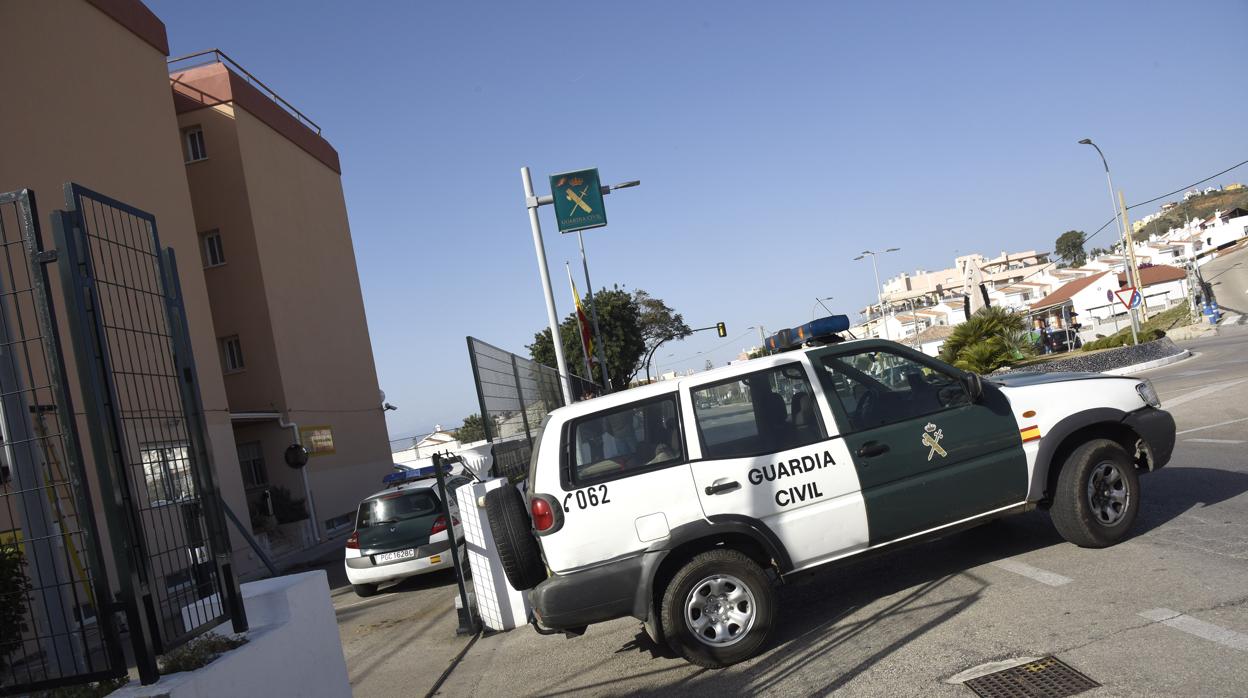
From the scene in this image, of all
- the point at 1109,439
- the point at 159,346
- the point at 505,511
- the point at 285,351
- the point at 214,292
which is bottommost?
the point at 1109,439

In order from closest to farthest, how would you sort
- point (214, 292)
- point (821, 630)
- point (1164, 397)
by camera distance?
point (821, 630) → point (1164, 397) → point (214, 292)

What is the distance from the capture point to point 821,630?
616 cm

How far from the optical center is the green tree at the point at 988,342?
24328 mm

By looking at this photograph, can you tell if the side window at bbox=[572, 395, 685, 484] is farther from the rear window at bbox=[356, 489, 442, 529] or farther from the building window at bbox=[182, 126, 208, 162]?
the building window at bbox=[182, 126, 208, 162]

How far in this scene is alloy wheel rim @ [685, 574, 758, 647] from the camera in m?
5.81

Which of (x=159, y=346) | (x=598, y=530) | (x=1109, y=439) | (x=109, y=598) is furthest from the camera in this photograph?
(x=1109, y=439)

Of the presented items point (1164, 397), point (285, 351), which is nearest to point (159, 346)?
point (1164, 397)

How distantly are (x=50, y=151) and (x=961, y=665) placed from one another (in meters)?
16.5

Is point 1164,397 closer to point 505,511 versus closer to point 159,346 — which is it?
point 505,511

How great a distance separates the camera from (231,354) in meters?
24.5

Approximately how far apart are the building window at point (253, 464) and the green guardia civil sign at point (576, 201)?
566 inches

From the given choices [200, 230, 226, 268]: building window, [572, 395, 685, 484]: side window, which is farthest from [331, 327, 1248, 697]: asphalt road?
[200, 230, 226, 268]: building window

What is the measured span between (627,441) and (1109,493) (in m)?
3.64

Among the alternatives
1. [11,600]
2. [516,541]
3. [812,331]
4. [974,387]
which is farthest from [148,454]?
[974,387]
